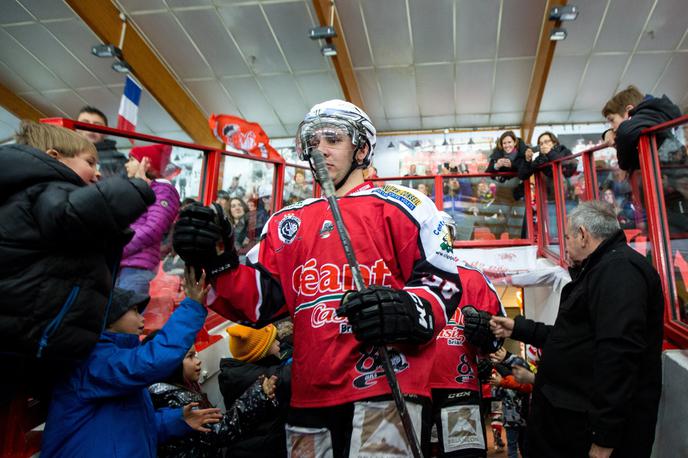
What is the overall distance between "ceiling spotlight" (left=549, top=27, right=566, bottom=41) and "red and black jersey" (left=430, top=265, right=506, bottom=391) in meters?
6.05

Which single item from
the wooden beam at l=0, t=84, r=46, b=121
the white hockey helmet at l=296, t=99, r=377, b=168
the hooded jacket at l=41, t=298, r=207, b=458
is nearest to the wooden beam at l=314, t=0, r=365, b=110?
the wooden beam at l=0, t=84, r=46, b=121

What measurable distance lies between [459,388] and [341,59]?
7.02 meters

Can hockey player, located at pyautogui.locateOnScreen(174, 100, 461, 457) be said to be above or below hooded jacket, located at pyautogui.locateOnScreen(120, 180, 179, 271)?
below

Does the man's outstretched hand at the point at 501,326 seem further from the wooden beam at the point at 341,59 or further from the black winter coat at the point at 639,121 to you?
the wooden beam at the point at 341,59

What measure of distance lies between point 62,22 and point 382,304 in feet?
29.0

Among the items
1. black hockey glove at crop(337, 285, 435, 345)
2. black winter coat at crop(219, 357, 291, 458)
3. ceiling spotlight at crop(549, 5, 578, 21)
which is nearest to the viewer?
black hockey glove at crop(337, 285, 435, 345)

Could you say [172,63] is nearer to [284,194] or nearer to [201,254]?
[284,194]

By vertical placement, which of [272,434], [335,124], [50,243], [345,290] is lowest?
[272,434]

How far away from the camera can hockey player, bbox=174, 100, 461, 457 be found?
3.90 ft

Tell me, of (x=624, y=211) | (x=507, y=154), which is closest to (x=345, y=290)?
(x=624, y=211)

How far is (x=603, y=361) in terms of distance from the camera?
5.89 ft

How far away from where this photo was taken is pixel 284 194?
430 cm

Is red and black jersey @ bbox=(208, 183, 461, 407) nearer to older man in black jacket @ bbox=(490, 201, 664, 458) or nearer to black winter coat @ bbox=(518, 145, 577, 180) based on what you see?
older man in black jacket @ bbox=(490, 201, 664, 458)

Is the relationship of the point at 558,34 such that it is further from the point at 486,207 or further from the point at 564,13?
the point at 486,207
